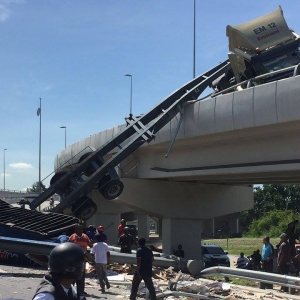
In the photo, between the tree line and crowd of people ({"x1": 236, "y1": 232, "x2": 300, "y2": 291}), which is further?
the tree line

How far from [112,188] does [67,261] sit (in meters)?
18.1

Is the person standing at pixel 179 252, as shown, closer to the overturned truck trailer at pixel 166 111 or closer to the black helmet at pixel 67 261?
the overturned truck trailer at pixel 166 111

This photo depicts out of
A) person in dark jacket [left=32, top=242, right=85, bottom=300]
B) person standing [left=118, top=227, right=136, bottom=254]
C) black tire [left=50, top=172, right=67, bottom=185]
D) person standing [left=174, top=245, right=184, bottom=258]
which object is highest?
black tire [left=50, top=172, right=67, bottom=185]

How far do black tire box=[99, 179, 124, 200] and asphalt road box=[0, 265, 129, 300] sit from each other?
5.65 m

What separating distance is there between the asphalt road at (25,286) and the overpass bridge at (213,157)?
6537mm

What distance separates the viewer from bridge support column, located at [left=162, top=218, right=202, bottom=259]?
85.3ft

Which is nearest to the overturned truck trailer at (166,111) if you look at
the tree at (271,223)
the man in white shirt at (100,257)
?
the man in white shirt at (100,257)

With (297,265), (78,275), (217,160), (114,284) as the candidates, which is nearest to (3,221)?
(114,284)

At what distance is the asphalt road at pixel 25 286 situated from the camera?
1221cm

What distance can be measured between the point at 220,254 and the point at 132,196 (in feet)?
16.8

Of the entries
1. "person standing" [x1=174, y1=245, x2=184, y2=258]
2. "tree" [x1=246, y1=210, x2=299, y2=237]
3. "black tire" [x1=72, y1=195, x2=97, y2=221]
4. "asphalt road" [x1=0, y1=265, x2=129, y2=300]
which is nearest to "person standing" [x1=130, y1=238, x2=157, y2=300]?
"asphalt road" [x1=0, y1=265, x2=129, y2=300]

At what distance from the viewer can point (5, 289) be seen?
12.5 m

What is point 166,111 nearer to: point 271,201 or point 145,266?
point 145,266

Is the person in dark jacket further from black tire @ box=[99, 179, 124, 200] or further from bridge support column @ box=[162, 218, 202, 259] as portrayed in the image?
bridge support column @ box=[162, 218, 202, 259]
